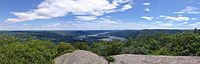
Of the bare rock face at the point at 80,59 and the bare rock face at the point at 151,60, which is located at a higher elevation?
the bare rock face at the point at 80,59

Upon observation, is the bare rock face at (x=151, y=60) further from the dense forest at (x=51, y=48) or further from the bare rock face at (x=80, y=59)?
the bare rock face at (x=80, y=59)

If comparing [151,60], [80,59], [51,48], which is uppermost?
[51,48]

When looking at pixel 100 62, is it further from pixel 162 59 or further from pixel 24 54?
pixel 24 54

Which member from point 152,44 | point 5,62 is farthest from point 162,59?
point 152,44

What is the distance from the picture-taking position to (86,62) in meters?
53.3

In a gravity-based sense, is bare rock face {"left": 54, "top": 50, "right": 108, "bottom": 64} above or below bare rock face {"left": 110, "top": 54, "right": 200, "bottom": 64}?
above

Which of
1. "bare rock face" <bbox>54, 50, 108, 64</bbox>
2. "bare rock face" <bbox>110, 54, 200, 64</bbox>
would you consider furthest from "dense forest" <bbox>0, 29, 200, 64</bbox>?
"bare rock face" <bbox>110, 54, 200, 64</bbox>

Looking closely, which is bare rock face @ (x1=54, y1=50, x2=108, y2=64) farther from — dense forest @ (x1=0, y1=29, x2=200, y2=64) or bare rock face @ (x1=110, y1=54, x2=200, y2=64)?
bare rock face @ (x1=110, y1=54, x2=200, y2=64)

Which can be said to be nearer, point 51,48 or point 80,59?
point 80,59

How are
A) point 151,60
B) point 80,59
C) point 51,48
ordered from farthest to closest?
point 51,48 → point 151,60 → point 80,59

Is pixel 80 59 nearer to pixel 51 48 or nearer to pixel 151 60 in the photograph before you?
pixel 51 48

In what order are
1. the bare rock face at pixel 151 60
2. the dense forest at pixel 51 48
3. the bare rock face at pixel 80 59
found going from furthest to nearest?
the bare rock face at pixel 151 60 < the bare rock face at pixel 80 59 < the dense forest at pixel 51 48

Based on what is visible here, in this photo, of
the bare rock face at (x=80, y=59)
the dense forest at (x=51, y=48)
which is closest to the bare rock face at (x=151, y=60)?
the dense forest at (x=51, y=48)

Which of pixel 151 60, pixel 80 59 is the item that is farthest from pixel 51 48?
pixel 151 60
